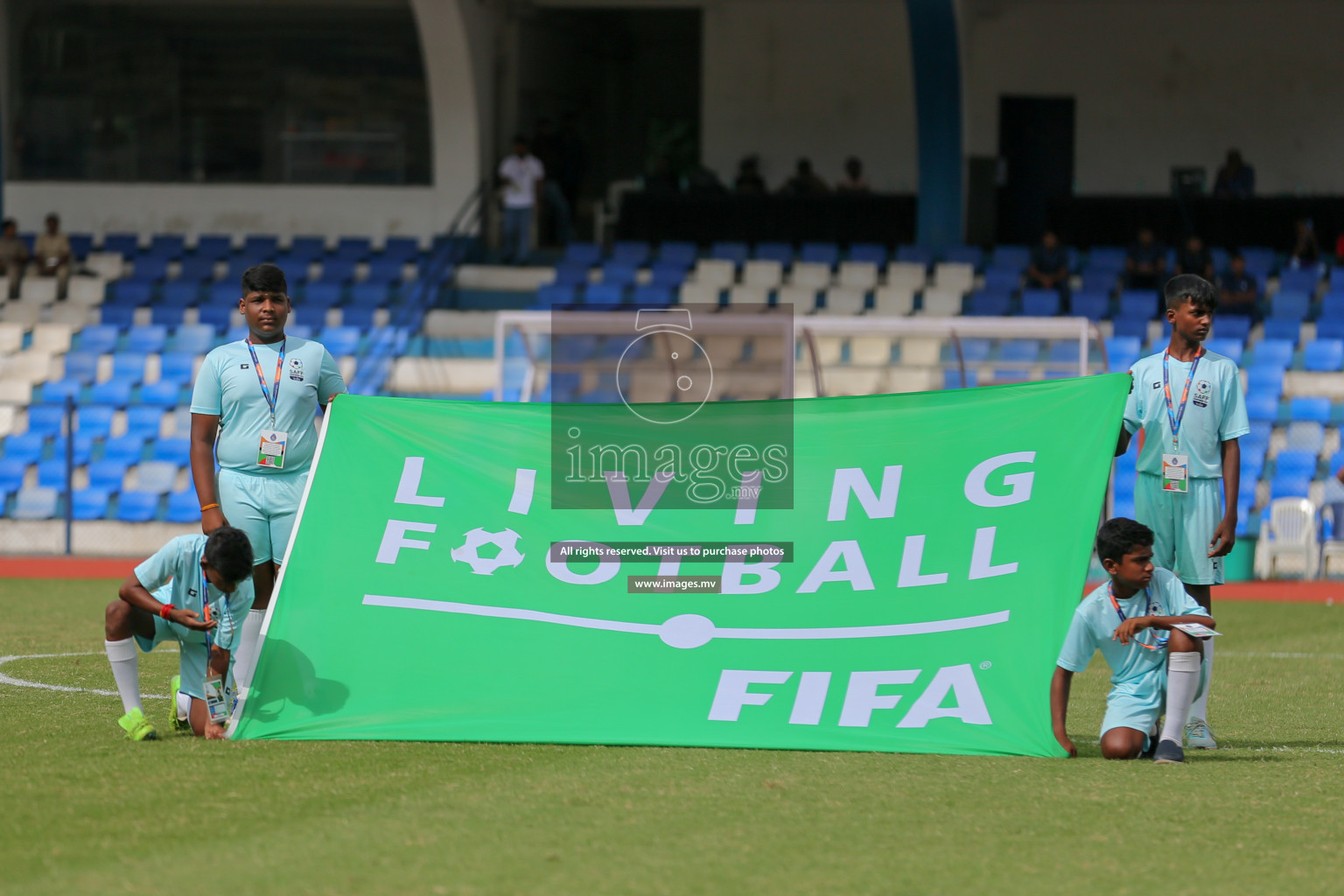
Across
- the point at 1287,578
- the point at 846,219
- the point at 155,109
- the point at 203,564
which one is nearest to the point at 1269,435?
the point at 1287,578

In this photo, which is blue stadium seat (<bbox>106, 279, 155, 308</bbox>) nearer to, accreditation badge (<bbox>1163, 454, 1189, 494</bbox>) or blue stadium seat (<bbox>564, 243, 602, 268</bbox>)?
blue stadium seat (<bbox>564, 243, 602, 268</bbox>)

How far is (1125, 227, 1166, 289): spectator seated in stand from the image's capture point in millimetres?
18109

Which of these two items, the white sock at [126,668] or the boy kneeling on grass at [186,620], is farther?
the white sock at [126,668]

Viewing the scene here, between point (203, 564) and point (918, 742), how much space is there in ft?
8.50

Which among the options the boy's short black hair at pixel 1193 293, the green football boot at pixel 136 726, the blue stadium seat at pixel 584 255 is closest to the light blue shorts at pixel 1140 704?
the boy's short black hair at pixel 1193 293

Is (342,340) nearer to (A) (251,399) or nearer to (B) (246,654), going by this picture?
(A) (251,399)

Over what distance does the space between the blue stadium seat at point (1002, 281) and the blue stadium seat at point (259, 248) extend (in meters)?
9.07

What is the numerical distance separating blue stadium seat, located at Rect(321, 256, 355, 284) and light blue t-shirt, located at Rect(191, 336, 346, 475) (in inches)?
562

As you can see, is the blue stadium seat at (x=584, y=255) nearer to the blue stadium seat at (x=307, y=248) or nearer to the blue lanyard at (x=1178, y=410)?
the blue stadium seat at (x=307, y=248)

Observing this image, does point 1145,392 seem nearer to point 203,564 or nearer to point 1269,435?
point 203,564

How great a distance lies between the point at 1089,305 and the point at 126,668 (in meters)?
13.5

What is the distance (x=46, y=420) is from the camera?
1655 cm

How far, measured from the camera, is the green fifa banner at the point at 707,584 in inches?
229

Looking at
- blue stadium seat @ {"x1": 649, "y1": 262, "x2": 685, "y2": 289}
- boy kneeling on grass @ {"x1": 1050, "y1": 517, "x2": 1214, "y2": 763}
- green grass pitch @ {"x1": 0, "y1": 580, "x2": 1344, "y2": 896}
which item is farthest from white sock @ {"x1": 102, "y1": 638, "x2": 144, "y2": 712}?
blue stadium seat @ {"x1": 649, "y1": 262, "x2": 685, "y2": 289}
